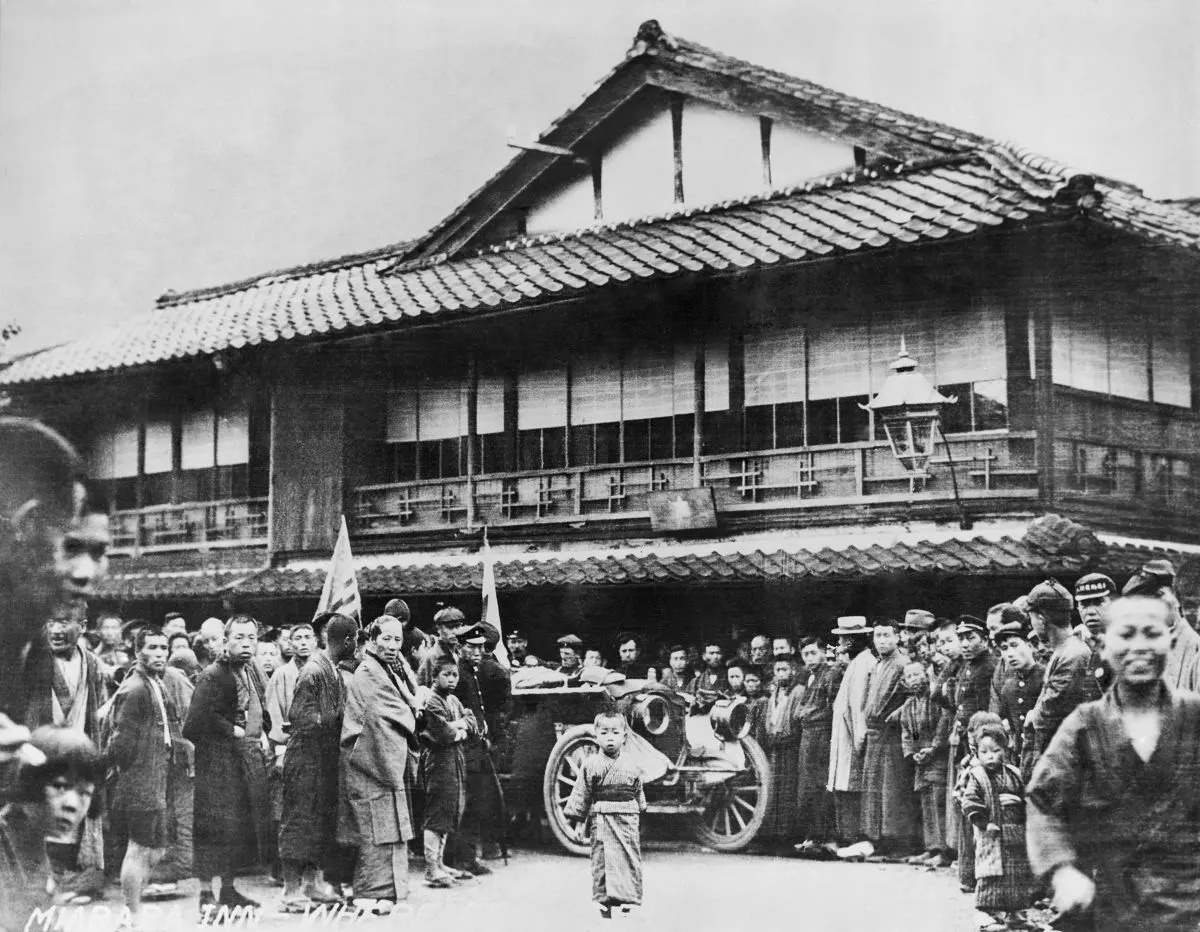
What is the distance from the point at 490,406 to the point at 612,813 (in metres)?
3.08

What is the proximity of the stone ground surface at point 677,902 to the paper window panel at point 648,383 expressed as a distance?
2789 mm

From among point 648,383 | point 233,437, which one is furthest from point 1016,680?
point 233,437

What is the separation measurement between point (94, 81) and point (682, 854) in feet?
21.5

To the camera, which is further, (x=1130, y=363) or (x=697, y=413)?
(x=697, y=413)

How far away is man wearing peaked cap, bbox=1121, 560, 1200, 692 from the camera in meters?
5.86

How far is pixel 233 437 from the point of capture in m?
9.57

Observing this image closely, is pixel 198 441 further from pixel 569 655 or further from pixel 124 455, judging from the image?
pixel 569 655

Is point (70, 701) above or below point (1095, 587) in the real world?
below

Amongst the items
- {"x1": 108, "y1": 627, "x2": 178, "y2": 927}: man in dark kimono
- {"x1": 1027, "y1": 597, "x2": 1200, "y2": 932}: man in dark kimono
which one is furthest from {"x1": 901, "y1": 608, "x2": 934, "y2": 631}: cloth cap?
{"x1": 108, "y1": 627, "x2": 178, "y2": 927}: man in dark kimono

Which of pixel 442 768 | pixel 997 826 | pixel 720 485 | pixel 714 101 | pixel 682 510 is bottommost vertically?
pixel 997 826

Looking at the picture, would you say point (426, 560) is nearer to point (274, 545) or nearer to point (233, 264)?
point (274, 545)

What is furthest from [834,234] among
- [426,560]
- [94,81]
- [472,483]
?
[94,81]

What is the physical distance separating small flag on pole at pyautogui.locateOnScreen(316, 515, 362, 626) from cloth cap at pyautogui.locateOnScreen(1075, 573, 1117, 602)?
463 centimetres

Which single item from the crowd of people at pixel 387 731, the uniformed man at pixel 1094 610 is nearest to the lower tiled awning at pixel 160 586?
the crowd of people at pixel 387 731
